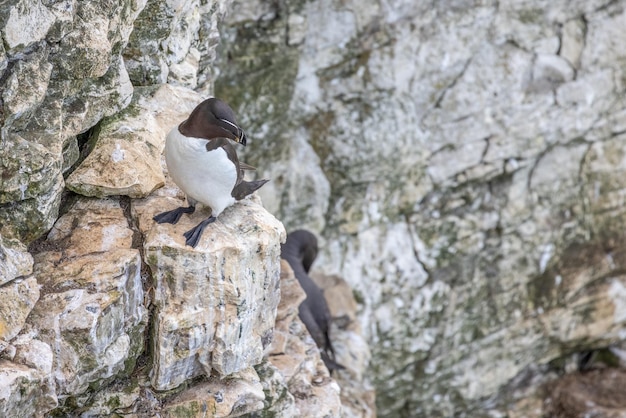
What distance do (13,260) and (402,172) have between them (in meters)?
5.74

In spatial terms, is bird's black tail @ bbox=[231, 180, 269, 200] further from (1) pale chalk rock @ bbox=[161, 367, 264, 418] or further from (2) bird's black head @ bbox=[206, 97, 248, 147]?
(1) pale chalk rock @ bbox=[161, 367, 264, 418]

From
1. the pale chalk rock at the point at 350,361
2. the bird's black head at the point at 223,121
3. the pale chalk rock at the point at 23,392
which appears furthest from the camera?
the pale chalk rock at the point at 350,361

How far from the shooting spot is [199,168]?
13.6ft

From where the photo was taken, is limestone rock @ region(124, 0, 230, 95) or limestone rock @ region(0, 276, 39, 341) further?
limestone rock @ region(124, 0, 230, 95)

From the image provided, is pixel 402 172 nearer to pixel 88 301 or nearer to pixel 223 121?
pixel 223 121

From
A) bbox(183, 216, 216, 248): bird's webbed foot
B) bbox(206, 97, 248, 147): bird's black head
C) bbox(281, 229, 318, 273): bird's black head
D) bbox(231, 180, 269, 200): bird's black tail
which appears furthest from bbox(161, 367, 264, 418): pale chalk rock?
bbox(281, 229, 318, 273): bird's black head

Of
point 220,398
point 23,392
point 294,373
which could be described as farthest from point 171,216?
point 294,373

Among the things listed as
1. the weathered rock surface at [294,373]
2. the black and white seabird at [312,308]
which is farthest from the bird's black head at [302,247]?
the weathered rock surface at [294,373]

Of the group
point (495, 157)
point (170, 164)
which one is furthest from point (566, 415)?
point (170, 164)

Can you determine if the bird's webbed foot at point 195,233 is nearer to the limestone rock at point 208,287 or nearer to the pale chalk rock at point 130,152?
the limestone rock at point 208,287

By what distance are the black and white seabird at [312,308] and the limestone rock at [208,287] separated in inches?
80.6

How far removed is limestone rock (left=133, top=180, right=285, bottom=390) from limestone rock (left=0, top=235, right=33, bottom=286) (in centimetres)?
57

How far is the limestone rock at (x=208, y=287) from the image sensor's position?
164 inches

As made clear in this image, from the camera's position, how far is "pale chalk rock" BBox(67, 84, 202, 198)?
436 centimetres
